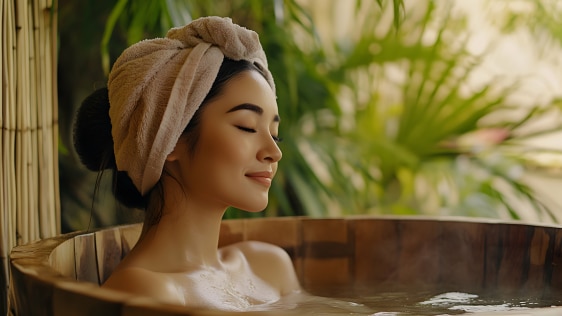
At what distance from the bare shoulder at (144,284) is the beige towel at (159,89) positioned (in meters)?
0.18

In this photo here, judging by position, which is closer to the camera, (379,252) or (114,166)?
(114,166)

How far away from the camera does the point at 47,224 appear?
52.4 inches

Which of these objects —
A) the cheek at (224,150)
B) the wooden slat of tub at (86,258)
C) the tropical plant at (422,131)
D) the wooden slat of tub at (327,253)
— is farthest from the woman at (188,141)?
the tropical plant at (422,131)

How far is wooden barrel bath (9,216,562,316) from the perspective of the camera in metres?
1.34

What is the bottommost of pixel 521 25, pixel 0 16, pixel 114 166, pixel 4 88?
pixel 114 166

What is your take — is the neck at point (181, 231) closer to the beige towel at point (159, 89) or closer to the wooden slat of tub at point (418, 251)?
the beige towel at point (159, 89)

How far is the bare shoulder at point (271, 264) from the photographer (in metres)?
1.38

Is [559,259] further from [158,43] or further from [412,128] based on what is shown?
[412,128]

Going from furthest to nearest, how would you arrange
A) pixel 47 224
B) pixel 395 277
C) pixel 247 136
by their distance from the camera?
pixel 395 277 → pixel 47 224 → pixel 247 136

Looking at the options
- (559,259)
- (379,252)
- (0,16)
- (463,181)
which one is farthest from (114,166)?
(463,181)

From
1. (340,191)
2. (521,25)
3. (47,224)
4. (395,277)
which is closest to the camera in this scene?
(47,224)

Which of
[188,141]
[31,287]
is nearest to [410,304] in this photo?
[188,141]

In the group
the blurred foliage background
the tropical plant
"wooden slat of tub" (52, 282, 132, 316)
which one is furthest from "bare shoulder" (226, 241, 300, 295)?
the tropical plant

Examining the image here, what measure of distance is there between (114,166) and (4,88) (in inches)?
8.9
